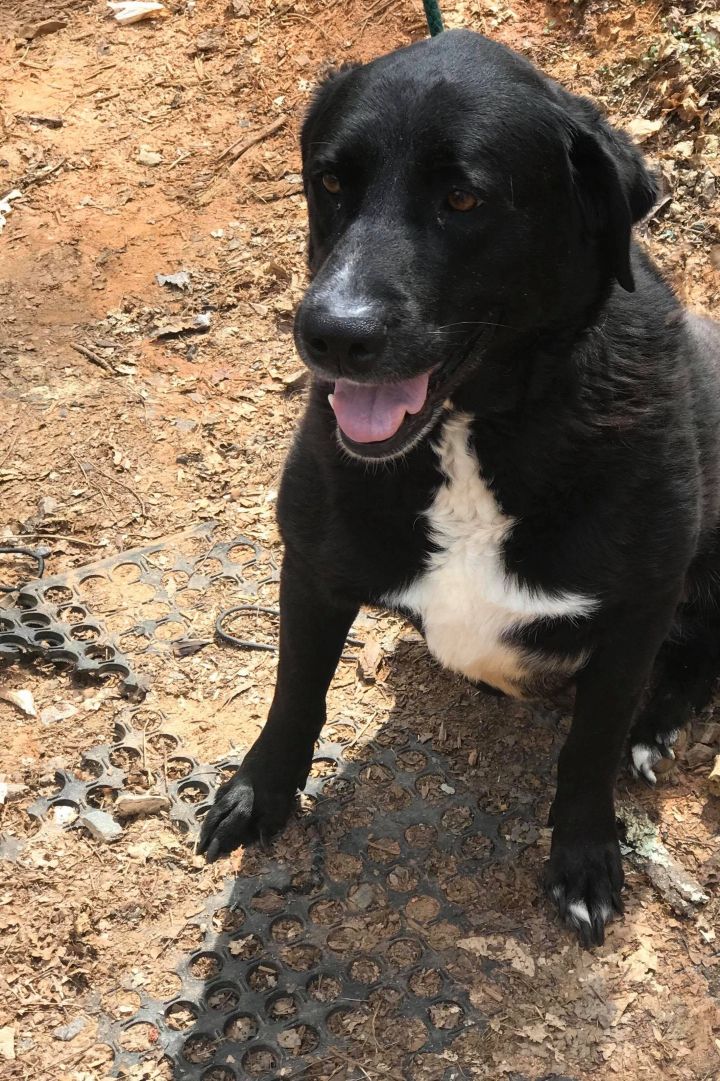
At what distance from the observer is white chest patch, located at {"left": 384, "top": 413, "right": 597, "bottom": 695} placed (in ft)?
7.84

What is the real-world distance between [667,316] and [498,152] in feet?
2.15

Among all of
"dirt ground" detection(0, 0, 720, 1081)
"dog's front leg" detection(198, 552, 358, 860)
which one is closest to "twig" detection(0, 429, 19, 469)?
"dirt ground" detection(0, 0, 720, 1081)

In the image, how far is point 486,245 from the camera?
2127 mm

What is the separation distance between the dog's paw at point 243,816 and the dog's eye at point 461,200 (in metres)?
1.54

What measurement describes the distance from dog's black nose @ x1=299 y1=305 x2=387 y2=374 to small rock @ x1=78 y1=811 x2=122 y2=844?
1495 millimetres

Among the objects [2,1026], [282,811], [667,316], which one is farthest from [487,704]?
[2,1026]

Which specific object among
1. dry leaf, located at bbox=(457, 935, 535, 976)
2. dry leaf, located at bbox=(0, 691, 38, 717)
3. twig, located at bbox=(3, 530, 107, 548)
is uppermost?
dry leaf, located at bbox=(457, 935, 535, 976)

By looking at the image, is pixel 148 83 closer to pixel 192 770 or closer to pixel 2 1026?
pixel 192 770

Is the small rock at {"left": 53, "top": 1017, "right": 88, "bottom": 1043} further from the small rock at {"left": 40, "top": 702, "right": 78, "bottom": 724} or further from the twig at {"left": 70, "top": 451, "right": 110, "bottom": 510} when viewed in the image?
the twig at {"left": 70, "top": 451, "right": 110, "bottom": 510}

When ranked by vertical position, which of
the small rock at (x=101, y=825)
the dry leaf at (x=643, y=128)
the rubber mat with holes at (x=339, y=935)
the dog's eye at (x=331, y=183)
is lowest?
the small rock at (x=101, y=825)

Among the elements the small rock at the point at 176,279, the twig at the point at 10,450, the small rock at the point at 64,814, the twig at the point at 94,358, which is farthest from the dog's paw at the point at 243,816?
the small rock at the point at 176,279

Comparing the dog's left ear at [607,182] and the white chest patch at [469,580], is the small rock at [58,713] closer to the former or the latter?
the white chest patch at [469,580]

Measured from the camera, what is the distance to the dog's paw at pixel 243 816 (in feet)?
9.45

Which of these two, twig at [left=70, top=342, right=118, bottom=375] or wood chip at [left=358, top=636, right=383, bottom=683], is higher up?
wood chip at [left=358, top=636, right=383, bottom=683]
